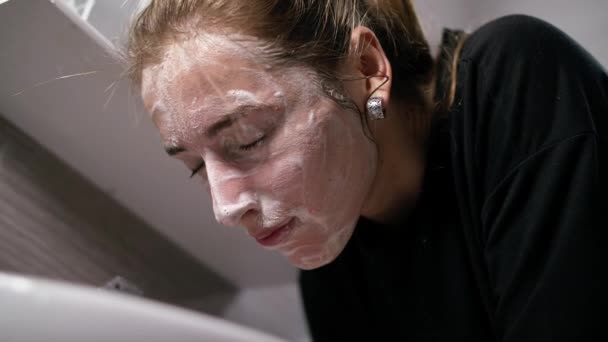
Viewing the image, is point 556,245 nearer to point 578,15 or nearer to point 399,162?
point 399,162

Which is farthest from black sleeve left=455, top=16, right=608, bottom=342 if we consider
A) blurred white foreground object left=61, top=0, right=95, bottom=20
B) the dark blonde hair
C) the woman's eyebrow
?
blurred white foreground object left=61, top=0, right=95, bottom=20

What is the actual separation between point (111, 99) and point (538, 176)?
564 millimetres

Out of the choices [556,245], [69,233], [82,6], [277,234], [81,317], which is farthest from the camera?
[69,233]

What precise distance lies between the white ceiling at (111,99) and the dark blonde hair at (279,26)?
0.09 m

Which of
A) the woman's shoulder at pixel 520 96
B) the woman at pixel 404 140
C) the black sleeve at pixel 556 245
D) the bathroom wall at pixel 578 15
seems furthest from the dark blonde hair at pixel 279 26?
the bathroom wall at pixel 578 15

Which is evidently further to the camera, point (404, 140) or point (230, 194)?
point (404, 140)

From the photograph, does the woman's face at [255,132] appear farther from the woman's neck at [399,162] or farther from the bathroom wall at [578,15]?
the bathroom wall at [578,15]

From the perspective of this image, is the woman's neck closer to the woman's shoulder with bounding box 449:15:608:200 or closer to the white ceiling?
the woman's shoulder with bounding box 449:15:608:200

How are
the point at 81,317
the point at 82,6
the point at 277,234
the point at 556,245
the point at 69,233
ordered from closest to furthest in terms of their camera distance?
the point at 81,317
the point at 556,245
the point at 277,234
the point at 82,6
the point at 69,233

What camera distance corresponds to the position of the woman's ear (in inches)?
23.8

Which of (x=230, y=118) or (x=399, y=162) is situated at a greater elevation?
(x=230, y=118)

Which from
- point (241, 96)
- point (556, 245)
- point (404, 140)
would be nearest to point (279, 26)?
point (241, 96)

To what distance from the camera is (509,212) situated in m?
0.54

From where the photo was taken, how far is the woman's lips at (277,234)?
23.2 inches
